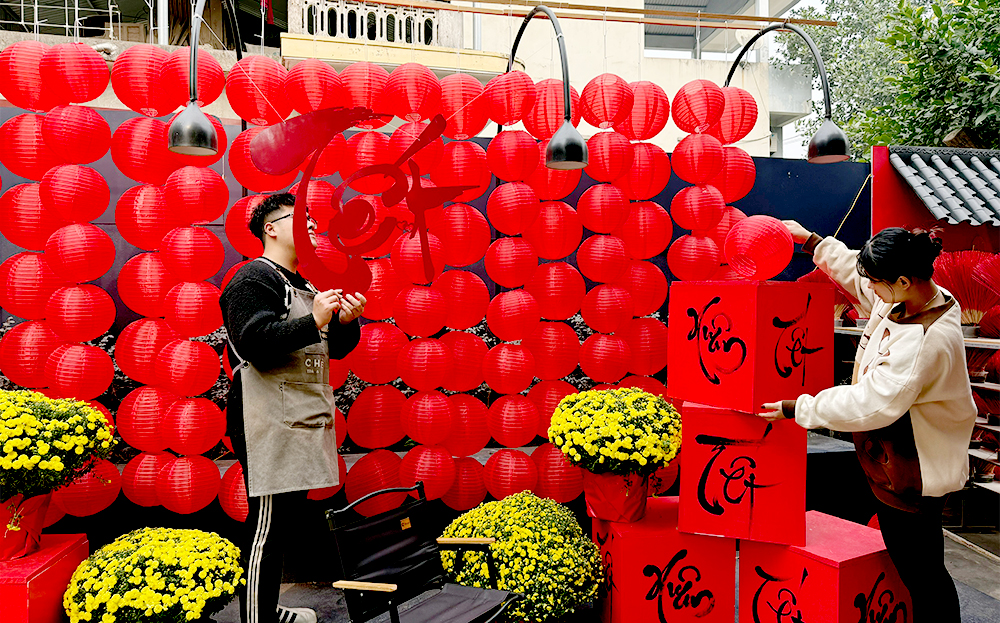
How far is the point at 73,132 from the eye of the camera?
10.7 feet

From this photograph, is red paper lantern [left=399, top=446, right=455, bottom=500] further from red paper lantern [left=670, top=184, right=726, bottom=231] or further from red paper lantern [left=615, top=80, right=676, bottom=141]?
red paper lantern [left=615, top=80, right=676, bottom=141]

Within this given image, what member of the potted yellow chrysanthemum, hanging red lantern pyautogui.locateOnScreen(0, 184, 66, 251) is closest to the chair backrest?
the potted yellow chrysanthemum

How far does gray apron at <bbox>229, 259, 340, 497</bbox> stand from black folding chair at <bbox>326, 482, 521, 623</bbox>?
257 millimetres

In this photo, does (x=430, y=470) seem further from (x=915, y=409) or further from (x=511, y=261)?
(x=915, y=409)

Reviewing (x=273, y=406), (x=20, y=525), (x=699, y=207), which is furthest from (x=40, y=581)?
(x=699, y=207)

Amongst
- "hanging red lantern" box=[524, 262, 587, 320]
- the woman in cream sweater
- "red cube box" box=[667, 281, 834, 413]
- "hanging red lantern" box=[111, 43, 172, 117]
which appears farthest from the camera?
"hanging red lantern" box=[524, 262, 587, 320]

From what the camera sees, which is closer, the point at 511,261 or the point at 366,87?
Answer: the point at 366,87

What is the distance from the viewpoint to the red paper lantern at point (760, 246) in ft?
10.7

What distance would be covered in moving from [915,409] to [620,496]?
1.26 metres

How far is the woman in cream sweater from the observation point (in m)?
2.23

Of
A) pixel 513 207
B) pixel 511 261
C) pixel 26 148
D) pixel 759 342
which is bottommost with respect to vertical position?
pixel 759 342

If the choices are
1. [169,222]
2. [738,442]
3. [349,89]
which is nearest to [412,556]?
[738,442]

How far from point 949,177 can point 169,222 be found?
17.0 feet

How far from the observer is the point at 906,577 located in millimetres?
2361
